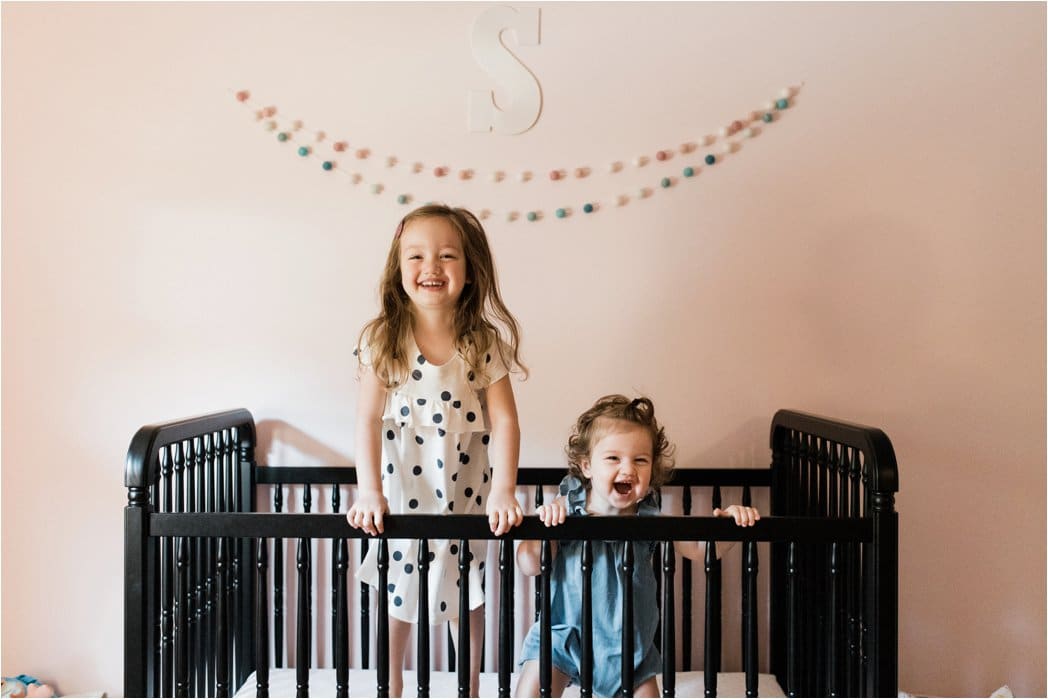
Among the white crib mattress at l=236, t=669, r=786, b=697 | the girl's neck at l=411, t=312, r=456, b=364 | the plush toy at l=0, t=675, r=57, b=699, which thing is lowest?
the plush toy at l=0, t=675, r=57, b=699

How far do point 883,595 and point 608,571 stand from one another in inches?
17.7

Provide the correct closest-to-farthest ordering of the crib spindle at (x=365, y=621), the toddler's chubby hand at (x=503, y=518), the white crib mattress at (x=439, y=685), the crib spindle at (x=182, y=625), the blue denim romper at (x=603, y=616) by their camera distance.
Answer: the toddler's chubby hand at (x=503, y=518), the crib spindle at (x=182, y=625), the blue denim romper at (x=603, y=616), the white crib mattress at (x=439, y=685), the crib spindle at (x=365, y=621)

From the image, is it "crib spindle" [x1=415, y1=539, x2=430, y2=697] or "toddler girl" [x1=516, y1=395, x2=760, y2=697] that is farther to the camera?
"toddler girl" [x1=516, y1=395, x2=760, y2=697]

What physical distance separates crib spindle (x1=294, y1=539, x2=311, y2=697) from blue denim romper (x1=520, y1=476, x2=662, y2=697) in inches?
15.5

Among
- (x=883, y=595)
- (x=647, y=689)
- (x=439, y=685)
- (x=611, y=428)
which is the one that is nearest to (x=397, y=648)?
(x=439, y=685)

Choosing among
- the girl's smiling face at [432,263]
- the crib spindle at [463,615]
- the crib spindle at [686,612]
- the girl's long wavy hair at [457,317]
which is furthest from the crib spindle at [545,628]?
the crib spindle at [686,612]

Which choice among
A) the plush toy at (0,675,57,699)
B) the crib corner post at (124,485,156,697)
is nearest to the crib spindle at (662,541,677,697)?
the crib corner post at (124,485,156,697)

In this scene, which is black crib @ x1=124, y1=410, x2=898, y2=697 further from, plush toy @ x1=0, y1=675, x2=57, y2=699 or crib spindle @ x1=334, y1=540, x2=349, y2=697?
plush toy @ x1=0, y1=675, x2=57, y2=699

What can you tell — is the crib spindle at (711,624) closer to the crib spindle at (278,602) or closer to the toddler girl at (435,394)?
the toddler girl at (435,394)

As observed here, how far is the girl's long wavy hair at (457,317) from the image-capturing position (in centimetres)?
150

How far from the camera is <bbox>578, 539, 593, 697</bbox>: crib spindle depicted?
1.29 meters

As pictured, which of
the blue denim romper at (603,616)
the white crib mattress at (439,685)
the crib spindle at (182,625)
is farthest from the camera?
the white crib mattress at (439,685)

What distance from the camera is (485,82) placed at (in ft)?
Result: 6.14

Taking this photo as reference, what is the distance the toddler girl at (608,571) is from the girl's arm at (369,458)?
0.28m
